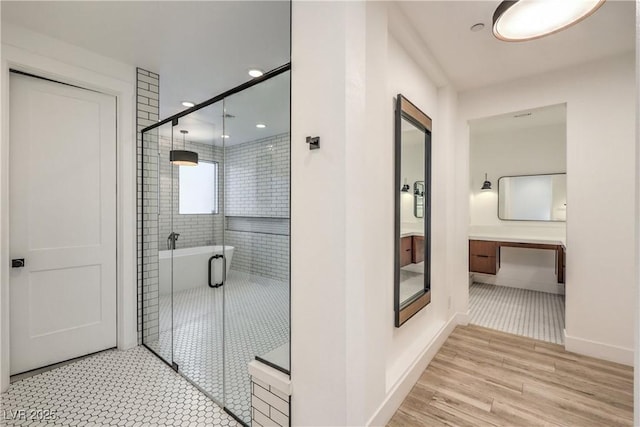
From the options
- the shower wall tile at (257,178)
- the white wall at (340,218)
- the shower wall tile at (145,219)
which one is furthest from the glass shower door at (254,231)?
the shower wall tile at (145,219)

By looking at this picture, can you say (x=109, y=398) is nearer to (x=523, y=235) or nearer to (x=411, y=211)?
(x=411, y=211)

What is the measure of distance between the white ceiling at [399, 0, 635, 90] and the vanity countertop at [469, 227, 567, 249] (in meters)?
2.27

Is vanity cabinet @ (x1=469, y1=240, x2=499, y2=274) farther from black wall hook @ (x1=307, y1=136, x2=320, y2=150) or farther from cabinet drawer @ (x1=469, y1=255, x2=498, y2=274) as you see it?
black wall hook @ (x1=307, y1=136, x2=320, y2=150)

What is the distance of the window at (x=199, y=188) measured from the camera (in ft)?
7.39

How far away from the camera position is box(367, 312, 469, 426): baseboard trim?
160 centimetres

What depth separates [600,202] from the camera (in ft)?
7.95

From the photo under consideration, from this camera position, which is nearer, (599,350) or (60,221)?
(60,221)

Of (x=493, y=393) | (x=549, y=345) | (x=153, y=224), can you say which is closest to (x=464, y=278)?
(x=549, y=345)

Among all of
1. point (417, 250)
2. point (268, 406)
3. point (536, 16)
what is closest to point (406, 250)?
point (417, 250)

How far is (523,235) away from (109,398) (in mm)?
5464

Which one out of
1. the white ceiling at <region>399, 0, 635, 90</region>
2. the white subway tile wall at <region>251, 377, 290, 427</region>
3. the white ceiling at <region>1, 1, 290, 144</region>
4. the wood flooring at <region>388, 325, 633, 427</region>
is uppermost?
the white ceiling at <region>1, 1, 290, 144</region>

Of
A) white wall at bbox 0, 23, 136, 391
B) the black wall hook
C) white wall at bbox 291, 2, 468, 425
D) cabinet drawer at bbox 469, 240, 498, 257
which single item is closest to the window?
white wall at bbox 0, 23, 136, 391

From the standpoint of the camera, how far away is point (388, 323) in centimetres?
170

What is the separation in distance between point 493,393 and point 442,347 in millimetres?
662
